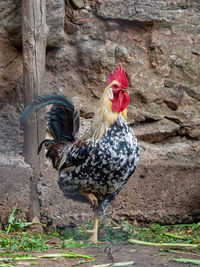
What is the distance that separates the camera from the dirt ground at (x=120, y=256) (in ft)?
9.00

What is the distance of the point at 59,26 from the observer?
13.5 ft

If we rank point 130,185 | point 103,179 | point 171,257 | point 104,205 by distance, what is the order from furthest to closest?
point 130,185 < point 104,205 < point 103,179 < point 171,257

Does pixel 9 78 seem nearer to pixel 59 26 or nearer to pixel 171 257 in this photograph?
pixel 59 26

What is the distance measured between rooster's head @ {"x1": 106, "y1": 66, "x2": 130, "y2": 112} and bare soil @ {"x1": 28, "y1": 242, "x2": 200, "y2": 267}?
110cm

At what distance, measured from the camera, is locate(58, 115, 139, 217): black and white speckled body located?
324 centimetres

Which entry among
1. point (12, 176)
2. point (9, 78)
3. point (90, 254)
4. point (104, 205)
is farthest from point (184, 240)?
point (9, 78)

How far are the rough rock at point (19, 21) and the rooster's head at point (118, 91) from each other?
3.37 feet

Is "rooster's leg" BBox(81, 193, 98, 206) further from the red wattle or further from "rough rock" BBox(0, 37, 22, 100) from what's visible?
"rough rock" BBox(0, 37, 22, 100)

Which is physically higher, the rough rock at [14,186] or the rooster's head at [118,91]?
the rooster's head at [118,91]

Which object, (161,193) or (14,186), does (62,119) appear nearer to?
(14,186)

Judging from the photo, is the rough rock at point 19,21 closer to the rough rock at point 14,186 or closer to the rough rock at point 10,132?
the rough rock at point 10,132

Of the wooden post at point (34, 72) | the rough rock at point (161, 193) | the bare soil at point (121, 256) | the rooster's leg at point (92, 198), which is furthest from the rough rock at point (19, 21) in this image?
the bare soil at point (121, 256)

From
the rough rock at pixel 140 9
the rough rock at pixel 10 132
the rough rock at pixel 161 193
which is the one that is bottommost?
the rough rock at pixel 161 193

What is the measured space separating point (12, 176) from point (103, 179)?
42.6 inches
